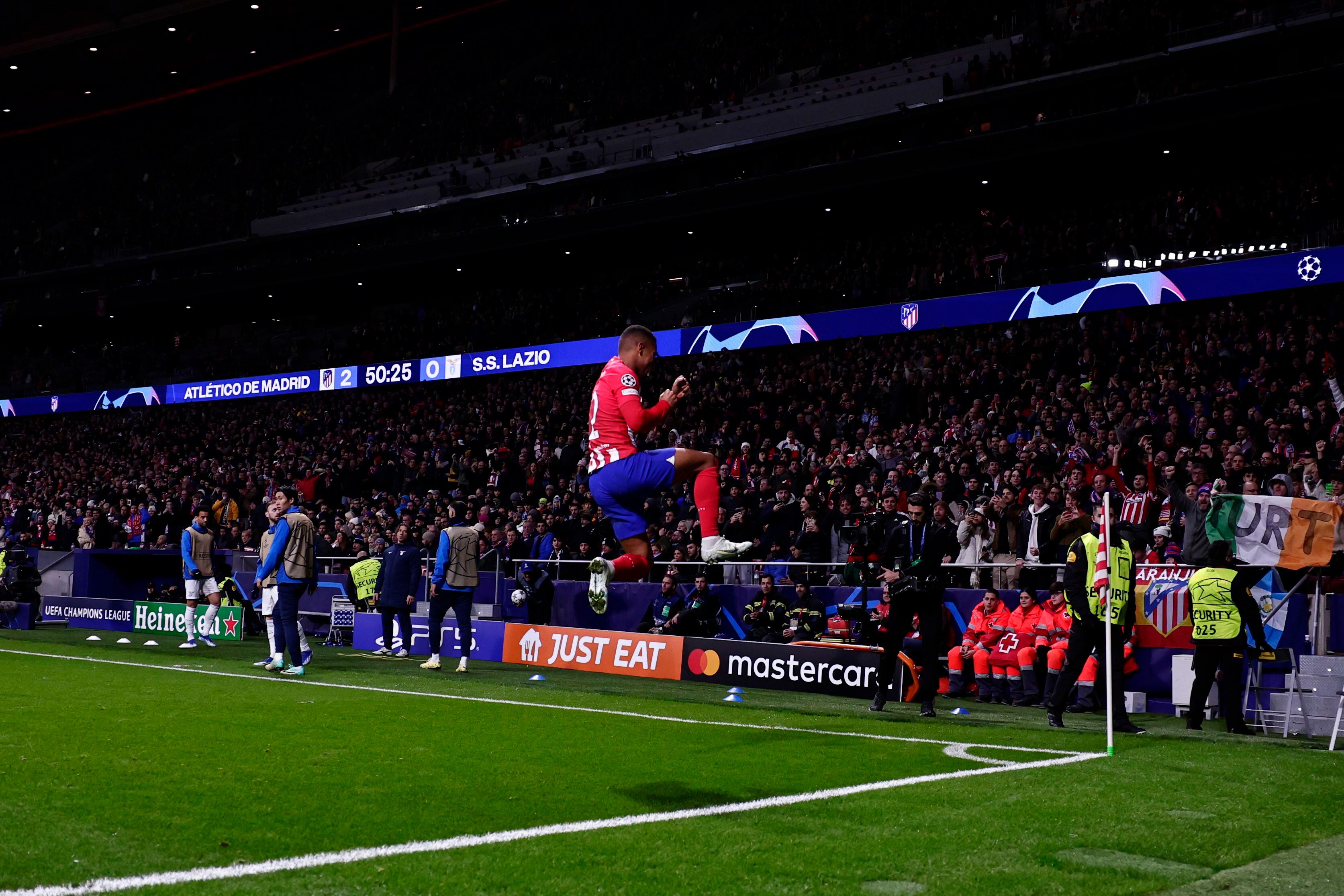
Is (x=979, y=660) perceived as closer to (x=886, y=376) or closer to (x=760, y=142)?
(x=886, y=376)

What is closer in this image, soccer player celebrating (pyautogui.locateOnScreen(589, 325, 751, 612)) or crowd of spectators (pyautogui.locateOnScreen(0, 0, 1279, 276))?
soccer player celebrating (pyautogui.locateOnScreen(589, 325, 751, 612))

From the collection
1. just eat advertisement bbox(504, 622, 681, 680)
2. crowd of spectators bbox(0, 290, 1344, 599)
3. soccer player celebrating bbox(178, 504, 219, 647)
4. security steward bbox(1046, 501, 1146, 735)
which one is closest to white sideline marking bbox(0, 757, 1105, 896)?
security steward bbox(1046, 501, 1146, 735)

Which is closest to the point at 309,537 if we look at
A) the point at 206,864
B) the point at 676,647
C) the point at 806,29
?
the point at 676,647

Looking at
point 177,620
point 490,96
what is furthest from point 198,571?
point 490,96

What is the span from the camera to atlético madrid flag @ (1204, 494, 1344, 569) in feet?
37.6

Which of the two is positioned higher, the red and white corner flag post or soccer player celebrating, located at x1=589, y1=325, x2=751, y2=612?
soccer player celebrating, located at x1=589, y1=325, x2=751, y2=612

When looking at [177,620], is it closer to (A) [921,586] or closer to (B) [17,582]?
(B) [17,582]

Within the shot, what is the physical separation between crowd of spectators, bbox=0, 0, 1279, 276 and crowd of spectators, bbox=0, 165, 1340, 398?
385 cm

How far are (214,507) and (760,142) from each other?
18091mm

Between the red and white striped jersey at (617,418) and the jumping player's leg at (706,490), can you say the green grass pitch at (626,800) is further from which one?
the red and white striped jersey at (617,418)

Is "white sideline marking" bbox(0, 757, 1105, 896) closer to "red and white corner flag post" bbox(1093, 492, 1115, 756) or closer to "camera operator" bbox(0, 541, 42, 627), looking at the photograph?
"red and white corner flag post" bbox(1093, 492, 1115, 756)

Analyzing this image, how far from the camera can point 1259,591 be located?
12836 mm

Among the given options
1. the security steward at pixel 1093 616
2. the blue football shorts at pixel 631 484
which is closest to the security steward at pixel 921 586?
the security steward at pixel 1093 616

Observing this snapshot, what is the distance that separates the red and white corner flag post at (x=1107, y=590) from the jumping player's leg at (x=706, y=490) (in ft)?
10.8
